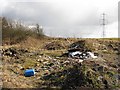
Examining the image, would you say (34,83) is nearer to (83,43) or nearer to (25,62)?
(25,62)

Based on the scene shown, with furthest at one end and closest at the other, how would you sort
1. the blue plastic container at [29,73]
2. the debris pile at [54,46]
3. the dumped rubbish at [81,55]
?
the debris pile at [54,46] → the dumped rubbish at [81,55] → the blue plastic container at [29,73]

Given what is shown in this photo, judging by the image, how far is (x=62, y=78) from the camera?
25.9 feet

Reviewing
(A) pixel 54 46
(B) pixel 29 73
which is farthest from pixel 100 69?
(A) pixel 54 46

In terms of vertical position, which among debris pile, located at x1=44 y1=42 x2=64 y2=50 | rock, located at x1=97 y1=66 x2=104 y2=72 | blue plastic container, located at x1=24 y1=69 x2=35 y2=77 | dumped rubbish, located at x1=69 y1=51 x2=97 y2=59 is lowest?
blue plastic container, located at x1=24 y1=69 x2=35 y2=77

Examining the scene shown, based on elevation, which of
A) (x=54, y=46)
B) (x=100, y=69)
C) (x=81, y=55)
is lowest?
(x=100, y=69)

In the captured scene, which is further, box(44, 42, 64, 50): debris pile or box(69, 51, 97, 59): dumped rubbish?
box(44, 42, 64, 50): debris pile

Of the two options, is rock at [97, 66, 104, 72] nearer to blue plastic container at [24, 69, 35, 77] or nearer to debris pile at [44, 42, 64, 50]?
blue plastic container at [24, 69, 35, 77]

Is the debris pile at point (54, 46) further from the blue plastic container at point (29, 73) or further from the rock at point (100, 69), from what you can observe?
the rock at point (100, 69)

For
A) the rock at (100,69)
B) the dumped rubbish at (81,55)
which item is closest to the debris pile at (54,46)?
the dumped rubbish at (81,55)

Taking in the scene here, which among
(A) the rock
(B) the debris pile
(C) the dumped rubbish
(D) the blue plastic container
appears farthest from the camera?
(B) the debris pile

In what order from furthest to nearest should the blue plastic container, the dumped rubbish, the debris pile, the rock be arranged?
1. the debris pile
2. the dumped rubbish
3. the blue plastic container
4. the rock

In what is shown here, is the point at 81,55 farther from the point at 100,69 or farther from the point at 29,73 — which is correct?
the point at 29,73

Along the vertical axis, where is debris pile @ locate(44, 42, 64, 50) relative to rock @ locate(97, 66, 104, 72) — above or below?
above

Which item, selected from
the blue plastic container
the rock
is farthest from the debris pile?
the rock
